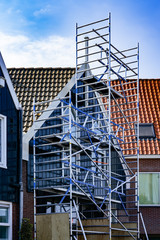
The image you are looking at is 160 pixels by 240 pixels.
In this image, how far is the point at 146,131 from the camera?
2422cm

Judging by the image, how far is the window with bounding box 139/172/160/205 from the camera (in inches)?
920

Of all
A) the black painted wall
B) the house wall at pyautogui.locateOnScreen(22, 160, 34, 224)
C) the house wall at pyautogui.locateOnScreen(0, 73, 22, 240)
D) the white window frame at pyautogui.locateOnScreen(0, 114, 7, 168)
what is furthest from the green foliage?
the white window frame at pyautogui.locateOnScreen(0, 114, 7, 168)

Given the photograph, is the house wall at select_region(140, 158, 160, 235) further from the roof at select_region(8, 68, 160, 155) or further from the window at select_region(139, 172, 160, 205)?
the roof at select_region(8, 68, 160, 155)

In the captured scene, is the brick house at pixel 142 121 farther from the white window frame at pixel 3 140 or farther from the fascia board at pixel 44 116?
the white window frame at pixel 3 140

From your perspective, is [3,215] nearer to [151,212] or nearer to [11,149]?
[11,149]

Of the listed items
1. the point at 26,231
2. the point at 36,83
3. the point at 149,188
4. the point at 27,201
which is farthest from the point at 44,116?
the point at 149,188

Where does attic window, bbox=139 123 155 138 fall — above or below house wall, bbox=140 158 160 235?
above

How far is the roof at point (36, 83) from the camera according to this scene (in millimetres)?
17203

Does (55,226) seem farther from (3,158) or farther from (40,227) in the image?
(3,158)

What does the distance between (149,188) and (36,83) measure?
335 inches

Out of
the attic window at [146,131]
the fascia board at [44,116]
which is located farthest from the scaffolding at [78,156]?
the attic window at [146,131]

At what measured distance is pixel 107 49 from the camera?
17672 mm

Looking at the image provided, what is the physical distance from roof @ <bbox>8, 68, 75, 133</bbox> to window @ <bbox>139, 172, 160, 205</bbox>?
7.45 m

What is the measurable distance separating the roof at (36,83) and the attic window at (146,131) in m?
6.97
